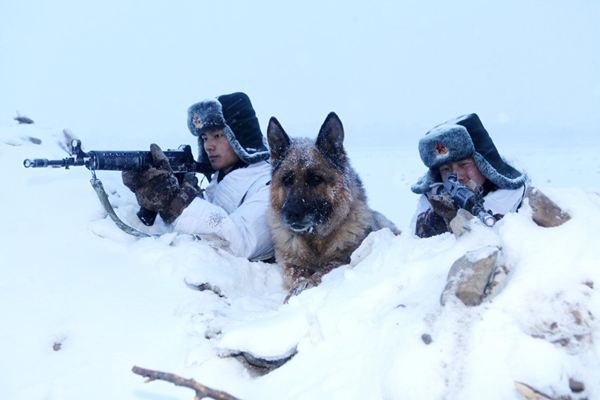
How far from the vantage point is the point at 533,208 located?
2369mm

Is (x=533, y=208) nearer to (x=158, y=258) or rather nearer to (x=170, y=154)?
(x=158, y=258)

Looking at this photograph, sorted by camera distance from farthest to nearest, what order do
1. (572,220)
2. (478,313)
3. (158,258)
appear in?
1. (158,258)
2. (572,220)
3. (478,313)

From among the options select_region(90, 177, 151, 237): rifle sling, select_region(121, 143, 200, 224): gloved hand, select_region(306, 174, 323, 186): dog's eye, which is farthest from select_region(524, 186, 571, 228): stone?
select_region(121, 143, 200, 224): gloved hand

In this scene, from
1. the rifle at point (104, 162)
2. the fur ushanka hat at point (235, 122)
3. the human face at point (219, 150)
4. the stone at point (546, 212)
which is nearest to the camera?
the stone at point (546, 212)

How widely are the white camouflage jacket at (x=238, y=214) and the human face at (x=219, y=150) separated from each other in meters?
0.17

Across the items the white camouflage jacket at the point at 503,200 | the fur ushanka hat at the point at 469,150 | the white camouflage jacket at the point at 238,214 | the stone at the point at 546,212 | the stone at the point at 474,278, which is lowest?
the white camouflage jacket at the point at 238,214

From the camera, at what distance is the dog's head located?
445cm

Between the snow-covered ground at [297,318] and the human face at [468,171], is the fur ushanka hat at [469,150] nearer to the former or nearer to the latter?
the human face at [468,171]

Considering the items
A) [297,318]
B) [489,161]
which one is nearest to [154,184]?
[297,318]

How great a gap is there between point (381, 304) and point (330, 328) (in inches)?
11.0

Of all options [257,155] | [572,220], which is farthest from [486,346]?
[257,155]

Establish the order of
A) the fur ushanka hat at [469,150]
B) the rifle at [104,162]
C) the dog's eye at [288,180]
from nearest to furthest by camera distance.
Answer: the rifle at [104,162] < the fur ushanka hat at [469,150] < the dog's eye at [288,180]

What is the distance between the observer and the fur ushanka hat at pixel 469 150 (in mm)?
4469

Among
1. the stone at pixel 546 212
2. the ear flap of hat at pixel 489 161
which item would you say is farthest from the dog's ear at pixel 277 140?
the stone at pixel 546 212
